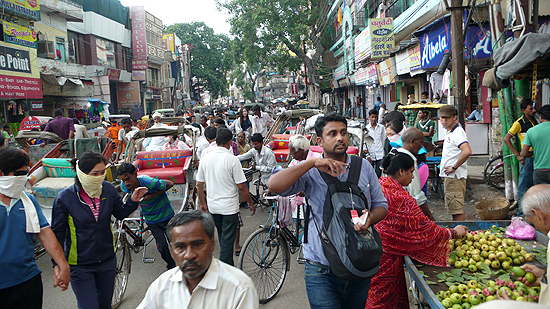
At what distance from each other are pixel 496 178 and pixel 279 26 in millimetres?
24650

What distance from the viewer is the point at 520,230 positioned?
12.0 feet

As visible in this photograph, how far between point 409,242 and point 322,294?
1.05 m

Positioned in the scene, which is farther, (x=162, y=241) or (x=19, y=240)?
(x=162, y=241)

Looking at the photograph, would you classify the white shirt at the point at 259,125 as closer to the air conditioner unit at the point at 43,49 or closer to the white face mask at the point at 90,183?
the white face mask at the point at 90,183

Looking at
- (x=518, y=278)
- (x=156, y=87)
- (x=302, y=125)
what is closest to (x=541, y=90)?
(x=302, y=125)

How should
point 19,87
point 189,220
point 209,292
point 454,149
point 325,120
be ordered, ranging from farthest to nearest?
point 19,87, point 454,149, point 325,120, point 189,220, point 209,292

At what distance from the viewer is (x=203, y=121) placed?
1374 cm

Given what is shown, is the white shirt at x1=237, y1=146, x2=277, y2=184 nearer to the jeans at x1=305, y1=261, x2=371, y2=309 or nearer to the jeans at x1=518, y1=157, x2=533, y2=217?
the jeans at x1=518, y1=157, x2=533, y2=217

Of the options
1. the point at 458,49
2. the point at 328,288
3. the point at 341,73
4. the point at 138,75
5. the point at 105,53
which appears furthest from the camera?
the point at 138,75

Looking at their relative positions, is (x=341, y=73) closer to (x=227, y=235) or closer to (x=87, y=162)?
(x=227, y=235)

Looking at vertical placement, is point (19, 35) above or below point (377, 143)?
above

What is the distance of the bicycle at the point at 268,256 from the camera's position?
179 inches

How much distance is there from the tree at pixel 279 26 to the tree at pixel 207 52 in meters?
25.8

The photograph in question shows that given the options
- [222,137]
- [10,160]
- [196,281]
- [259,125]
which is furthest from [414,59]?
[196,281]
